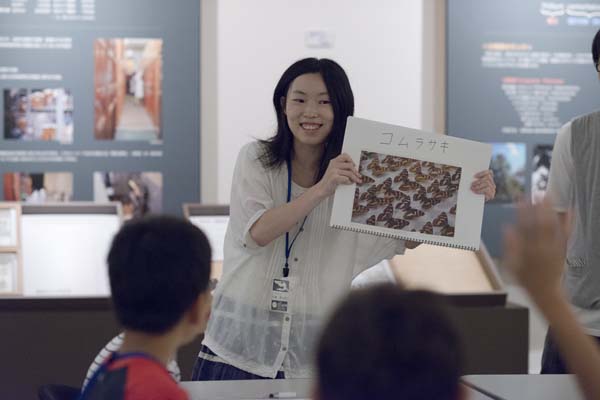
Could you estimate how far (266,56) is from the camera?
4.84 m

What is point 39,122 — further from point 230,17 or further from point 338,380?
point 338,380

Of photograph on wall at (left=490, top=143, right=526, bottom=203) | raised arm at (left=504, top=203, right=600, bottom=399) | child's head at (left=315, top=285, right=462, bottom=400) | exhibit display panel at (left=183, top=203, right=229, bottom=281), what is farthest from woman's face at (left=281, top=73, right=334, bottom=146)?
photograph on wall at (left=490, top=143, right=526, bottom=203)

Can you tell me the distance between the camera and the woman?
90.5 inches

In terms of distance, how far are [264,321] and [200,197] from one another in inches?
102

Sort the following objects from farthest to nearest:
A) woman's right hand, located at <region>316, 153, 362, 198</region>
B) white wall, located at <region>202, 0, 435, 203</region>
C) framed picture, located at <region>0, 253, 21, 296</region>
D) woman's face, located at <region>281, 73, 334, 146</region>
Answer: white wall, located at <region>202, 0, 435, 203</region> < framed picture, located at <region>0, 253, 21, 296</region> < woman's face, located at <region>281, 73, 334, 146</region> < woman's right hand, located at <region>316, 153, 362, 198</region>

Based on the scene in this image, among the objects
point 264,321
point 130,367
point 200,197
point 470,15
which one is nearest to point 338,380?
point 130,367

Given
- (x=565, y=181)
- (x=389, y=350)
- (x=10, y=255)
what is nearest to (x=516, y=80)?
(x=565, y=181)

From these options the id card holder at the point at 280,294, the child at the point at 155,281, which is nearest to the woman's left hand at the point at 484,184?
the id card holder at the point at 280,294

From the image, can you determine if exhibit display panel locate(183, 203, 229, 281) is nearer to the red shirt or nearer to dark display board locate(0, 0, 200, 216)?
dark display board locate(0, 0, 200, 216)

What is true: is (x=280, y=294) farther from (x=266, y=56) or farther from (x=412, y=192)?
(x=266, y=56)

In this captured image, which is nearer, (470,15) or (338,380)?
(338,380)

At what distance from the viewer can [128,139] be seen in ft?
15.6

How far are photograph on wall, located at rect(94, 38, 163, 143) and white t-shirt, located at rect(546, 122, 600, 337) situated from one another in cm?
288

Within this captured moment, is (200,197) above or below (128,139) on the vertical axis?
below
